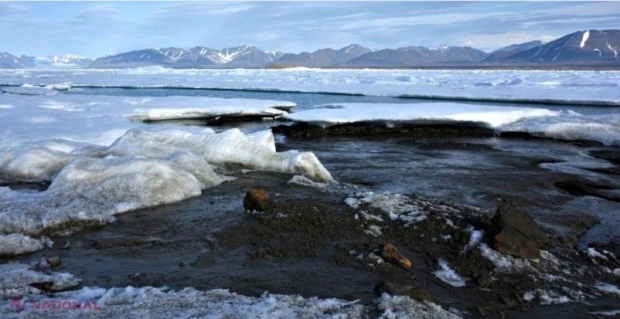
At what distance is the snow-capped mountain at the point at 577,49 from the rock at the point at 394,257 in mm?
169419

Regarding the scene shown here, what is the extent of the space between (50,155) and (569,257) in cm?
672

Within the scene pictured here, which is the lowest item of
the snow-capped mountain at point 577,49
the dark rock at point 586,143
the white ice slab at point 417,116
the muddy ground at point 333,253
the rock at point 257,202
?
the muddy ground at point 333,253

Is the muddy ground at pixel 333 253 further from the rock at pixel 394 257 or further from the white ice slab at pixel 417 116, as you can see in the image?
the white ice slab at pixel 417 116

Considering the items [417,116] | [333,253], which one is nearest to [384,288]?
[333,253]

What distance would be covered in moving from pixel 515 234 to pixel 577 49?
7605 inches

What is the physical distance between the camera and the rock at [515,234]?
178 inches

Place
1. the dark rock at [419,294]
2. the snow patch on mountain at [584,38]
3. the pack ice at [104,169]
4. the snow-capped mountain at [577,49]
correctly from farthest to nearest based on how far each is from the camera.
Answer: the snow patch on mountain at [584,38], the snow-capped mountain at [577,49], the pack ice at [104,169], the dark rock at [419,294]

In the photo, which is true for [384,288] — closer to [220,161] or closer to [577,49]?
[220,161]

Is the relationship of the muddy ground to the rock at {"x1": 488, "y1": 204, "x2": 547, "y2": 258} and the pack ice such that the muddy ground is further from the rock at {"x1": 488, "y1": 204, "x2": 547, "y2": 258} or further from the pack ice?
the pack ice

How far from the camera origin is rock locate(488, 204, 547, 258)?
4512mm

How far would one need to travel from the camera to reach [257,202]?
562 centimetres

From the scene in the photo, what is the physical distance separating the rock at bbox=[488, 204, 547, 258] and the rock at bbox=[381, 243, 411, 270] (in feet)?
2.90

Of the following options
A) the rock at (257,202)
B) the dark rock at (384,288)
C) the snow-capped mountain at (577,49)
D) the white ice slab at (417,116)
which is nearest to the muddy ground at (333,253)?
the dark rock at (384,288)

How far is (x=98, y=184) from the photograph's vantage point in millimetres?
6090
